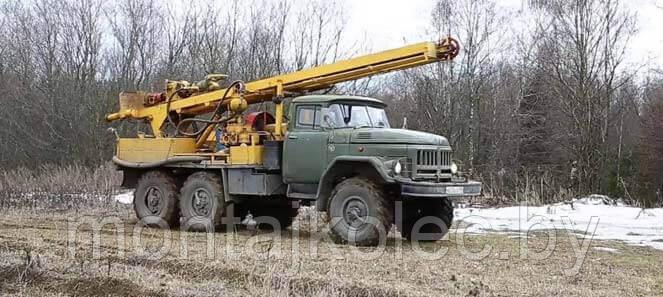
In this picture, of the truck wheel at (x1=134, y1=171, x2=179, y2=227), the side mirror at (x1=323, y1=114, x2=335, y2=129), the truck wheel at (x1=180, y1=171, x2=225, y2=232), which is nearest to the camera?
the side mirror at (x1=323, y1=114, x2=335, y2=129)

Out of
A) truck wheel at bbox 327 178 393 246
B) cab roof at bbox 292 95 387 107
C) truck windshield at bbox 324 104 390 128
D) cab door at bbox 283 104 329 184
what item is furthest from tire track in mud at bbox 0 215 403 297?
cab roof at bbox 292 95 387 107

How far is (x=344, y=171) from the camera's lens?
1037 cm

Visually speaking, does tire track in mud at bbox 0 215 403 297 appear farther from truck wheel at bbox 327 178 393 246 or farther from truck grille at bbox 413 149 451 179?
truck grille at bbox 413 149 451 179

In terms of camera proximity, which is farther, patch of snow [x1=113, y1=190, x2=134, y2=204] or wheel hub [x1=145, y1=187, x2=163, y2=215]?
patch of snow [x1=113, y1=190, x2=134, y2=204]

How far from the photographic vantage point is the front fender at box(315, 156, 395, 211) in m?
9.80

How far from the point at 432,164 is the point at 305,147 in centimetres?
195

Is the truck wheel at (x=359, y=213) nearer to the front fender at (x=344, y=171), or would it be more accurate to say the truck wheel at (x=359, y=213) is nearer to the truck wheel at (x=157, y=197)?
the front fender at (x=344, y=171)

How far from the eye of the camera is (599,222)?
1235 centimetres

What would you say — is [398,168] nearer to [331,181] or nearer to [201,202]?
[331,181]

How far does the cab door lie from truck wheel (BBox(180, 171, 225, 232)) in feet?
4.63

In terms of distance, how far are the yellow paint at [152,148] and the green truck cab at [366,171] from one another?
253 centimetres

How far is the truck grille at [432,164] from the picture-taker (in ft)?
32.1

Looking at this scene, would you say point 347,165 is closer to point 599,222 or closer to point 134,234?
point 134,234

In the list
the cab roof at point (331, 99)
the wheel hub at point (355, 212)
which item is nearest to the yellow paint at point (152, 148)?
the cab roof at point (331, 99)
